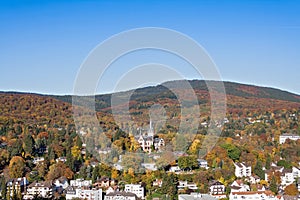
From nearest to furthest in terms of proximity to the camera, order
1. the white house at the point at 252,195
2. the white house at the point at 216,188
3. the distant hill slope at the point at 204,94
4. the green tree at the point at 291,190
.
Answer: the white house at the point at 252,195 < the green tree at the point at 291,190 < the white house at the point at 216,188 < the distant hill slope at the point at 204,94

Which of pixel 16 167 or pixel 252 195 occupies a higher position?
pixel 16 167

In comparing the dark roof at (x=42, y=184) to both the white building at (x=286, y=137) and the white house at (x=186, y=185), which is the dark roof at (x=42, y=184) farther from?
the white building at (x=286, y=137)

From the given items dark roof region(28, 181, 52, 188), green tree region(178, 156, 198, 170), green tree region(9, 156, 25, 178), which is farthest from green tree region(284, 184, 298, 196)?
green tree region(9, 156, 25, 178)

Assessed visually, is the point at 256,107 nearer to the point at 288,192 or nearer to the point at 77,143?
the point at 77,143

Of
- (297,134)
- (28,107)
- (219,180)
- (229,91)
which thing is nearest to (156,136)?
(219,180)

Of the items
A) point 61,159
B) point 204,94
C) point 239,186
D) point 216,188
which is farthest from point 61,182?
point 204,94

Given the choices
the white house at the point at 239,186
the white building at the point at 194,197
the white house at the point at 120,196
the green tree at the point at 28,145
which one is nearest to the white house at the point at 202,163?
the white house at the point at 239,186

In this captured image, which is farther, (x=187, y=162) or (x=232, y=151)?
(x=232, y=151)

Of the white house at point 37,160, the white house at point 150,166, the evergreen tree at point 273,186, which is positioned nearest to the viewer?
the evergreen tree at point 273,186

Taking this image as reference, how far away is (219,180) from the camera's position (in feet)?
32.3

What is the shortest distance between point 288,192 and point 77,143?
5.27 m

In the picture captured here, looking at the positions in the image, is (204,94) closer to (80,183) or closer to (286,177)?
(286,177)

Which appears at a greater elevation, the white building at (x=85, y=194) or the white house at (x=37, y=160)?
the white house at (x=37, y=160)

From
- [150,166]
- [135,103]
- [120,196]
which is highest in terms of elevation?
[135,103]
